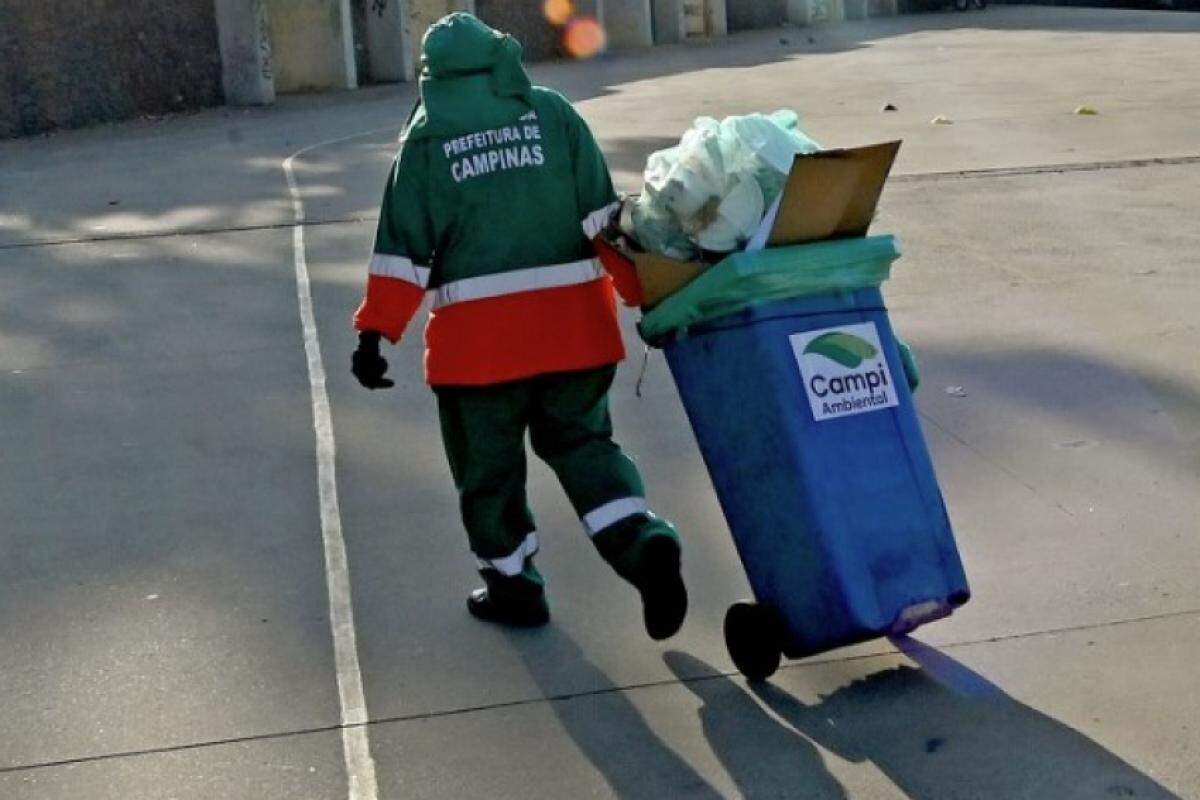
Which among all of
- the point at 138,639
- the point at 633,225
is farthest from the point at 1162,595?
the point at 138,639

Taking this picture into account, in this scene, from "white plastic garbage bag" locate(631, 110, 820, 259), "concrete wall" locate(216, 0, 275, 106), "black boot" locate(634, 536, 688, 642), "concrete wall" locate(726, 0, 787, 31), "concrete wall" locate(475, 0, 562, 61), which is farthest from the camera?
"concrete wall" locate(726, 0, 787, 31)

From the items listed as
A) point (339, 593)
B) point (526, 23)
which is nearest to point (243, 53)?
point (526, 23)

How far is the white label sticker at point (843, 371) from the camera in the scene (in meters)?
4.75

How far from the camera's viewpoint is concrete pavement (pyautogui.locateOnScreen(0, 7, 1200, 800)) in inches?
183

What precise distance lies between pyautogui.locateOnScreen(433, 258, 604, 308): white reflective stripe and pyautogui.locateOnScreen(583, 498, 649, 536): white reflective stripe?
0.59m

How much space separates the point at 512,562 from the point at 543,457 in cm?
30

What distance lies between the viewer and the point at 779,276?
4.74 meters

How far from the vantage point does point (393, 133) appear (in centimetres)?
1822

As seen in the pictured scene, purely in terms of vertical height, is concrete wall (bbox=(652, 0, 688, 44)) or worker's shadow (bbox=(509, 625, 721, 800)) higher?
worker's shadow (bbox=(509, 625, 721, 800))

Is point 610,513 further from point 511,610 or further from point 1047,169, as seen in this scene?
point 1047,169

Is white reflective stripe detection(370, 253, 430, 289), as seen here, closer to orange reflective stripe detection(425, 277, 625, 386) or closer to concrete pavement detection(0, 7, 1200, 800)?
orange reflective stripe detection(425, 277, 625, 386)

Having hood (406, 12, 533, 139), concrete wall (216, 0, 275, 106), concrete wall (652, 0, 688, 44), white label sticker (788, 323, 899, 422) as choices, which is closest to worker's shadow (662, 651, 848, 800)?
white label sticker (788, 323, 899, 422)

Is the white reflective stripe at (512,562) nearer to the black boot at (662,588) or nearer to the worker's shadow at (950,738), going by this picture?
the black boot at (662,588)

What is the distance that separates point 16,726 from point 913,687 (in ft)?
7.31
